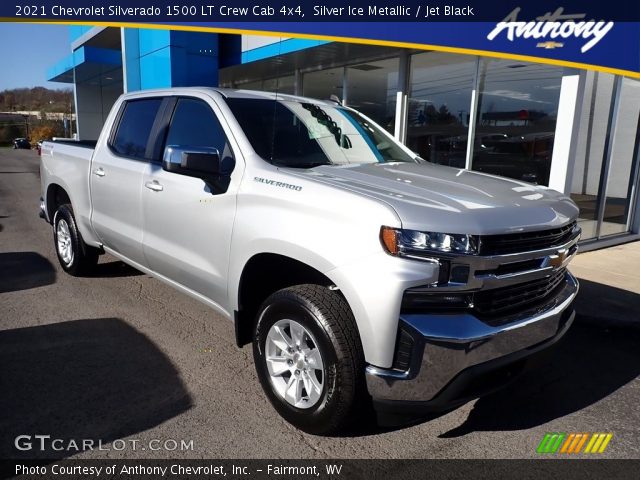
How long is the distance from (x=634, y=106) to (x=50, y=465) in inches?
381

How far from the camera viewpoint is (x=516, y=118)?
8211mm

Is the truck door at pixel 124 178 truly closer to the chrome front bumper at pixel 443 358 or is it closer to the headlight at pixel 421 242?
the headlight at pixel 421 242

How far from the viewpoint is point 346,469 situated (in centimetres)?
265

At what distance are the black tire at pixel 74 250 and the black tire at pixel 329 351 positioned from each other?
332 centimetres

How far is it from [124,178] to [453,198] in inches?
112

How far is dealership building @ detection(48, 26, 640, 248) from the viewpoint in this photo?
25.2 feet

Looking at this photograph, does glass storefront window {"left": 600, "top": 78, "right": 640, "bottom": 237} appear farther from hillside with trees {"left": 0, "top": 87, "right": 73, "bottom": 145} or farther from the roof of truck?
hillside with trees {"left": 0, "top": 87, "right": 73, "bottom": 145}

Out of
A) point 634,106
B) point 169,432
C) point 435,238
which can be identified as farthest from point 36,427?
point 634,106

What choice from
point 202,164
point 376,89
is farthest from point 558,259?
point 376,89

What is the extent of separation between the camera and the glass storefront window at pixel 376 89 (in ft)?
34.7

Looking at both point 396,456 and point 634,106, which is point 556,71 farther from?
point 396,456

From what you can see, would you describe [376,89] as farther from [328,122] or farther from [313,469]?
[313,469]

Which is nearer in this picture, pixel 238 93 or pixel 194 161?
pixel 194 161

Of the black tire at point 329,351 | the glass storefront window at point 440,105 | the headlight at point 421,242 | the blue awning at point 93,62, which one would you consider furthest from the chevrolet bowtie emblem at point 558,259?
the blue awning at point 93,62
